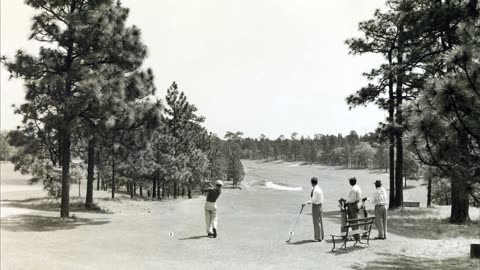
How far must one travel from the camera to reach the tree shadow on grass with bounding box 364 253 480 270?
31.7ft

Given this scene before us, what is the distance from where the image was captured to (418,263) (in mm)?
10156

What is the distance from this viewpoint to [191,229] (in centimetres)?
1523

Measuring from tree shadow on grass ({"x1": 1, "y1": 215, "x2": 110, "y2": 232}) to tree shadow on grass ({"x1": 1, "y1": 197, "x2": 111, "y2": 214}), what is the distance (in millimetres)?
4380

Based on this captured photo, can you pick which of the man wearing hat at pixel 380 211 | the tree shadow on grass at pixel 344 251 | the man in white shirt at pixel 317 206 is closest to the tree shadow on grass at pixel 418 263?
the tree shadow on grass at pixel 344 251

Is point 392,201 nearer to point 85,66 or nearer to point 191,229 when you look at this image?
point 191,229

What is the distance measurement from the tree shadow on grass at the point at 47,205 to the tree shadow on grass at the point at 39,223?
438cm

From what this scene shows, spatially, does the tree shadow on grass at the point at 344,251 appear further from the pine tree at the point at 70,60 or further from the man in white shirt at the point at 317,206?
the pine tree at the point at 70,60

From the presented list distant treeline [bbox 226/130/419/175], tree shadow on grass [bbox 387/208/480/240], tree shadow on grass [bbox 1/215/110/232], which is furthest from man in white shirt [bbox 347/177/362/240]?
distant treeline [bbox 226/130/419/175]

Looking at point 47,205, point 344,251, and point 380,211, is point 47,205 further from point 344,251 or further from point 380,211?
point 344,251

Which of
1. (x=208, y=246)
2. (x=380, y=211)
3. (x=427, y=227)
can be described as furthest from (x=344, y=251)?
(x=427, y=227)

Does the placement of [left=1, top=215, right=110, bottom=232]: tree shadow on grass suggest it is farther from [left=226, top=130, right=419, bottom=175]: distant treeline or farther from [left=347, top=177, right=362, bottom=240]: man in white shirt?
[left=226, top=130, right=419, bottom=175]: distant treeline

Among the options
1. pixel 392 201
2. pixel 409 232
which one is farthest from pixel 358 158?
pixel 409 232

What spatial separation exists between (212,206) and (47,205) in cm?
1438

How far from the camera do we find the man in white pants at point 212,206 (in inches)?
→ 496
